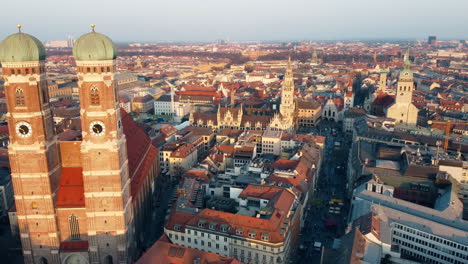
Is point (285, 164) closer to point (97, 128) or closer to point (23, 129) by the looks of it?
point (97, 128)

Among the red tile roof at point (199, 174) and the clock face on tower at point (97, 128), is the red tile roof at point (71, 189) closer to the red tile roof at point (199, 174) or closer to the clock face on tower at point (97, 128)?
the clock face on tower at point (97, 128)

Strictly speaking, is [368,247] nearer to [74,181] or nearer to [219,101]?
[74,181]

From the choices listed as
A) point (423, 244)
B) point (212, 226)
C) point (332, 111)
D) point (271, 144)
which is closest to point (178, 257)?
point (212, 226)

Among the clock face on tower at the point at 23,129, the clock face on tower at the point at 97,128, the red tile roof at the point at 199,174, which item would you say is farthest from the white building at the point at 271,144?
the clock face on tower at the point at 23,129

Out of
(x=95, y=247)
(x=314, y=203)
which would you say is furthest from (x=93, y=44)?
(x=314, y=203)

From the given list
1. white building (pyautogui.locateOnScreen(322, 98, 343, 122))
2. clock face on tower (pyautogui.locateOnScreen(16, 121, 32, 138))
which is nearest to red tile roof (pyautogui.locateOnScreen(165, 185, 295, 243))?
clock face on tower (pyautogui.locateOnScreen(16, 121, 32, 138))

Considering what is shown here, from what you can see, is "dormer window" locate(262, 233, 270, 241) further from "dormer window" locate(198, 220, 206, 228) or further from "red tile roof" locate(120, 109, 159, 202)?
"red tile roof" locate(120, 109, 159, 202)

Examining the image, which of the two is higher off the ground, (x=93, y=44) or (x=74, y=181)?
(x=93, y=44)
